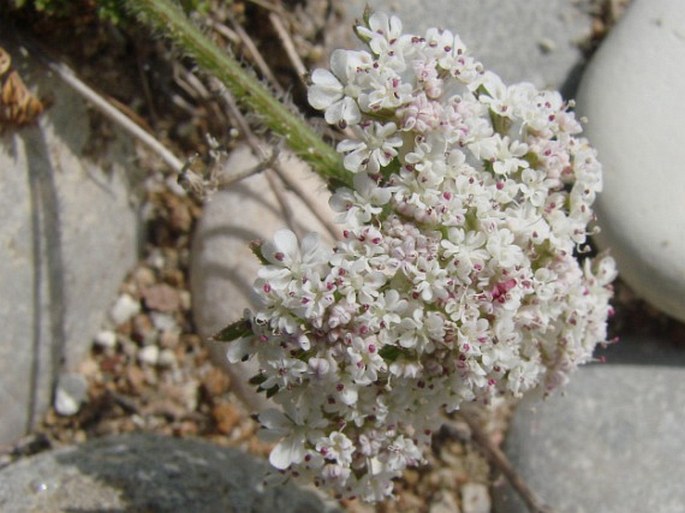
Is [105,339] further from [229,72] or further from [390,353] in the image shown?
A: [390,353]

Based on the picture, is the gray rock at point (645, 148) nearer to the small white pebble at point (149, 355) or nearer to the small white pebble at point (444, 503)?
the small white pebble at point (444, 503)

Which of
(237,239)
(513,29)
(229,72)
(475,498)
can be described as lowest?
(475,498)

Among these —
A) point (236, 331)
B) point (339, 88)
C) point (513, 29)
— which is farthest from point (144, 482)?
point (513, 29)

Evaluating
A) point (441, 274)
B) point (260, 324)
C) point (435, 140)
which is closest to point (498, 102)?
point (435, 140)

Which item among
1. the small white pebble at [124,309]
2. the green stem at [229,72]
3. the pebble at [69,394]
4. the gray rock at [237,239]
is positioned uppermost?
the green stem at [229,72]

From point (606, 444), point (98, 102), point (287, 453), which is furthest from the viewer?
point (606, 444)

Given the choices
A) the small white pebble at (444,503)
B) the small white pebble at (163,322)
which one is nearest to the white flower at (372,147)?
the small white pebble at (163,322)
